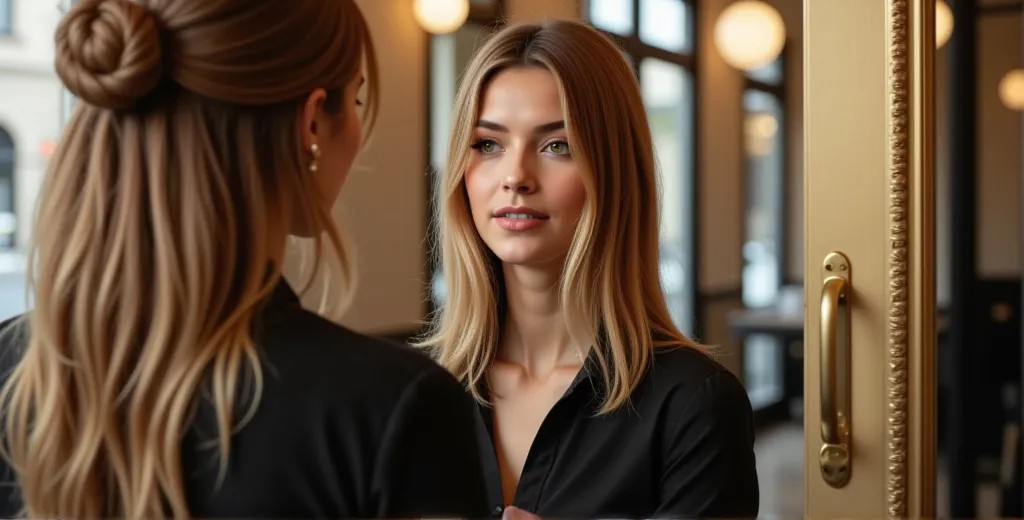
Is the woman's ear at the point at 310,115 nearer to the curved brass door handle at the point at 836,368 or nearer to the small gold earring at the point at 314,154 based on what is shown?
the small gold earring at the point at 314,154

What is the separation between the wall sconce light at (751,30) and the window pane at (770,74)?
0.05 feet

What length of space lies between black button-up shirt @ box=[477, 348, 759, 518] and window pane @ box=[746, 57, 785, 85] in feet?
1.60

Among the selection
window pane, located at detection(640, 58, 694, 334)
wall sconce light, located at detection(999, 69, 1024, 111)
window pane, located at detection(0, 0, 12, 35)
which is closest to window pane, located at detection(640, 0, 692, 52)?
window pane, located at detection(640, 58, 694, 334)

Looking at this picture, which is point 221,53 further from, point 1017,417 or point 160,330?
point 1017,417

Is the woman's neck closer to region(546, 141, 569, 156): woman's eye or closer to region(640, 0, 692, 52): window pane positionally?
region(546, 141, 569, 156): woman's eye

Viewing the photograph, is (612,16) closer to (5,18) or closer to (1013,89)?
(5,18)

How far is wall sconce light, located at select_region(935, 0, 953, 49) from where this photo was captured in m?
1.23

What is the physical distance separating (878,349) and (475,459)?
0.71m

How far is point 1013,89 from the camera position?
3785 mm

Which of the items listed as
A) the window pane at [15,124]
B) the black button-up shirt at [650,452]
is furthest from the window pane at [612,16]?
the window pane at [15,124]

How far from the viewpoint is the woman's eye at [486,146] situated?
3.18ft

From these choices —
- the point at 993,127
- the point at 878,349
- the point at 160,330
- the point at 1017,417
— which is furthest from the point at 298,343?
the point at 993,127

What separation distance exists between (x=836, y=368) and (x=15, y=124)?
102cm

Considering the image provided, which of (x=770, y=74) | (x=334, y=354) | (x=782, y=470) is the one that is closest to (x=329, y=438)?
(x=334, y=354)
